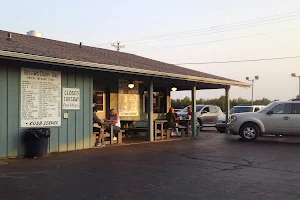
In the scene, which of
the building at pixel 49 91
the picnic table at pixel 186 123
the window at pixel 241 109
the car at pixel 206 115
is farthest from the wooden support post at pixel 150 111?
the window at pixel 241 109

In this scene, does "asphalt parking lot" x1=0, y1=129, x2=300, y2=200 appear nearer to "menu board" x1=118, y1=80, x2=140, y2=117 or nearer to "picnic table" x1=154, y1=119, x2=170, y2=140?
"picnic table" x1=154, y1=119, x2=170, y2=140

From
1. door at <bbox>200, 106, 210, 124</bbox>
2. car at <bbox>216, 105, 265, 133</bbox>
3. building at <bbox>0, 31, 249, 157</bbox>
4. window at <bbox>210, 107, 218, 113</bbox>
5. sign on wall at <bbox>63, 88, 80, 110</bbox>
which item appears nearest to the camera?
building at <bbox>0, 31, 249, 157</bbox>

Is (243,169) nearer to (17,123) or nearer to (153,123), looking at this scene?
(17,123)

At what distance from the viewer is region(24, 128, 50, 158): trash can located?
11398mm

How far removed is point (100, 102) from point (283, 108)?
26.2ft

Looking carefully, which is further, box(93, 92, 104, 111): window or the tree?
the tree

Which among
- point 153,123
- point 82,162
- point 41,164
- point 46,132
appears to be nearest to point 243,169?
point 82,162

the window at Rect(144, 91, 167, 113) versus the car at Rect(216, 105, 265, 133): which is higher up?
the window at Rect(144, 91, 167, 113)

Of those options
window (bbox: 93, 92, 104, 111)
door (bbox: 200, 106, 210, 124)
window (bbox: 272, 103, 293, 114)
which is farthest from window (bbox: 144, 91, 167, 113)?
window (bbox: 272, 103, 293, 114)

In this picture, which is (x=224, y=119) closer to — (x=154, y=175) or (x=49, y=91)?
(x=49, y=91)

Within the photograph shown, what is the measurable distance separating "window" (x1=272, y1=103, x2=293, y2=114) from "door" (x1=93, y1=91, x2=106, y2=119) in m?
7.50

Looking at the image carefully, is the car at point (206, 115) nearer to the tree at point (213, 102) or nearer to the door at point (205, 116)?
the door at point (205, 116)

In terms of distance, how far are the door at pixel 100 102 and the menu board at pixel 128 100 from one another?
36.8 inches

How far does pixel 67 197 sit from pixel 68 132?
671 cm
